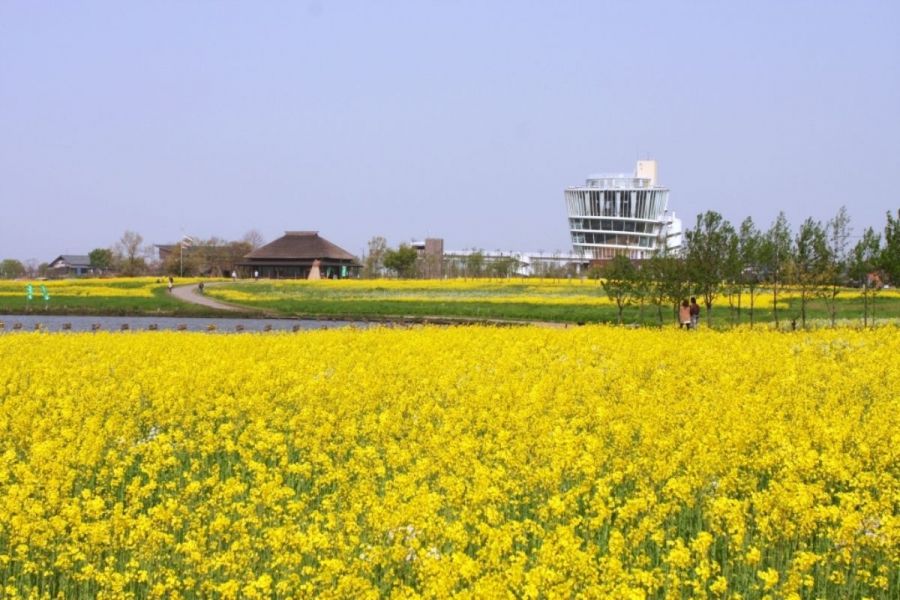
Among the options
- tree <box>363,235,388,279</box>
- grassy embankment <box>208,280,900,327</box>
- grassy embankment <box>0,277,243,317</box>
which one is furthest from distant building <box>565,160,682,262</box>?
grassy embankment <box>0,277,243,317</box>

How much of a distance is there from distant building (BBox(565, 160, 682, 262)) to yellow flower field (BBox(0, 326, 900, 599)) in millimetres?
160145

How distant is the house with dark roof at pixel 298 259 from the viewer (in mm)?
117838

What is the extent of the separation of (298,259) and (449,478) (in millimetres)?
110807

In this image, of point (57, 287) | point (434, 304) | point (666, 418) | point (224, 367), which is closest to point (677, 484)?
point (666, 418)

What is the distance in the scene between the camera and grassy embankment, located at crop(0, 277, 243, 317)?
2051 inches

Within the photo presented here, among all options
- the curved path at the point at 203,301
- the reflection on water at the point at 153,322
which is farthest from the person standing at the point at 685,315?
the curved path at the point at 203,301

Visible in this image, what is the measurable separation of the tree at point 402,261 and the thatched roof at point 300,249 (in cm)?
530

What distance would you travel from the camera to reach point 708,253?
1410 inches

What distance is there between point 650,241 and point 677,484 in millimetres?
172482

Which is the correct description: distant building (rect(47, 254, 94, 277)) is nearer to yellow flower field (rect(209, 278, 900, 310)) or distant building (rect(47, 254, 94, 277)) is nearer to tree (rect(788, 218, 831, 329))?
yellow flower field (rect(209, 278, 900, 310))

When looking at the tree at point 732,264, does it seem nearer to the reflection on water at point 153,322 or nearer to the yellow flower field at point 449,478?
the reflection on water at point 153,322

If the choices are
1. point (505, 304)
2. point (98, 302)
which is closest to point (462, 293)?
point (505, 304)

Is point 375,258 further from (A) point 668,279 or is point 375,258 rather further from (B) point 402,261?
(A) point 668,279

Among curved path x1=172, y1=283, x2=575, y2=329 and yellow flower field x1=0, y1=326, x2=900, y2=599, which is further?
curved path x1=172, y1=283, x2=575, y2=329
